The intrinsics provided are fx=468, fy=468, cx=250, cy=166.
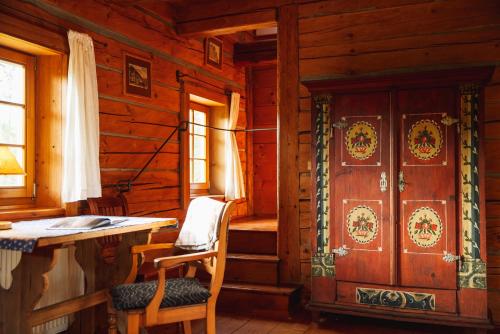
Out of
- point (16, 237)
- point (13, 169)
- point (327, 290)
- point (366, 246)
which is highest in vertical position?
point (13, 169)

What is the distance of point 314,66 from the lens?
14.4ft

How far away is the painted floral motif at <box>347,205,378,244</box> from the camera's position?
3672 mm

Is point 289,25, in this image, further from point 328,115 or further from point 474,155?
point 474,155

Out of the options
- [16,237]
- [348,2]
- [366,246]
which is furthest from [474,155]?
[16,237]

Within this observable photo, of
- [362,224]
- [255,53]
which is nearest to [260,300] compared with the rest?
[362,224]

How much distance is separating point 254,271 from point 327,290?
2.93 ft

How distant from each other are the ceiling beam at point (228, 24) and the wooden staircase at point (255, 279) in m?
2.08

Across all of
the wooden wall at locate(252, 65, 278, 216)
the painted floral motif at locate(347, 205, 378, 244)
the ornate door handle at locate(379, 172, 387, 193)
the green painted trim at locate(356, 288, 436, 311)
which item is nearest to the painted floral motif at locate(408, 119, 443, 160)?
the ornate door handle at locate(379, 172, 387, 193)

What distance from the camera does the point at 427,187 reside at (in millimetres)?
3535

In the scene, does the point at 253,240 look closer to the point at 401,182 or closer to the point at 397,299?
the point at 397,299

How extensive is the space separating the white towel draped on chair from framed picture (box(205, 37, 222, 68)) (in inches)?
112

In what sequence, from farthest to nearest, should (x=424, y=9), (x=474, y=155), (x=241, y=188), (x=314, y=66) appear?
(x=241, y=188), (x=314, y=66), (x=424, y=9), (x=474, y=155)

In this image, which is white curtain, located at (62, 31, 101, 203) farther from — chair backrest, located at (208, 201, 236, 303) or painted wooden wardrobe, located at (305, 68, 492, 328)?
painted wooden wardrobe, located at (305, 68, 492, 328)

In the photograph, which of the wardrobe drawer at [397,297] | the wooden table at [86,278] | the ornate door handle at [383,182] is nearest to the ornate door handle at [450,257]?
the wardrobe drawer at [397,297]
